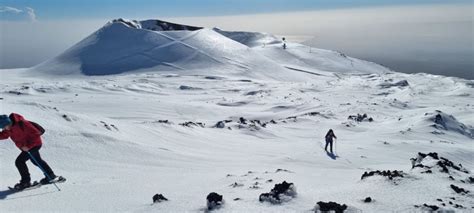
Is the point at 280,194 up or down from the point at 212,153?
up

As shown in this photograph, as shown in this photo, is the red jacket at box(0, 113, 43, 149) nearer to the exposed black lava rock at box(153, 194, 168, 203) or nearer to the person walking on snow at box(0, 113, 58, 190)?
the person walking on snow at box(0, 113, 58, 190)

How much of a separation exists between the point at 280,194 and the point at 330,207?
3.10 feet

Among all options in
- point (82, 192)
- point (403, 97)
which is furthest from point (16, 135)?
point (403, 97)

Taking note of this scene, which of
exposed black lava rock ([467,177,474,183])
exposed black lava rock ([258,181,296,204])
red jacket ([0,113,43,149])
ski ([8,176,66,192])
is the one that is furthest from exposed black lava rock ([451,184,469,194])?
red jacket ([0,113,43,149])

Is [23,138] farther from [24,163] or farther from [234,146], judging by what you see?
[234,146]

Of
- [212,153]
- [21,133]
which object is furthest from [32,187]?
[212,153]

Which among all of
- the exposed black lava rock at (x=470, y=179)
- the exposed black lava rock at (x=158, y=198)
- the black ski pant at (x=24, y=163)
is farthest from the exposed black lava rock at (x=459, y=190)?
the black ski pant at (x=24, y=163)

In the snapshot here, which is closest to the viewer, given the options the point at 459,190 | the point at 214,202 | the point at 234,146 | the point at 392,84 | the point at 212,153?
the point at 214,202

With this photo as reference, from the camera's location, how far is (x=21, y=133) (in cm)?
797

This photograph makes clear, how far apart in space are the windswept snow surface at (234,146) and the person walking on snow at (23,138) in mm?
399

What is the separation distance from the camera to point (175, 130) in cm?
2095

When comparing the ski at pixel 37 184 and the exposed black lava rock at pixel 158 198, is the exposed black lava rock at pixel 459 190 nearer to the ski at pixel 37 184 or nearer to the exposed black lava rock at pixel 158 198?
the exposed black lava rock at pixel 158 198

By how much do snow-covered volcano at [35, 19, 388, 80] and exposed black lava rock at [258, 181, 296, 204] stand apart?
69.9 meters

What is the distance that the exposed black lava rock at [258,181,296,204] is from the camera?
7.14 m
